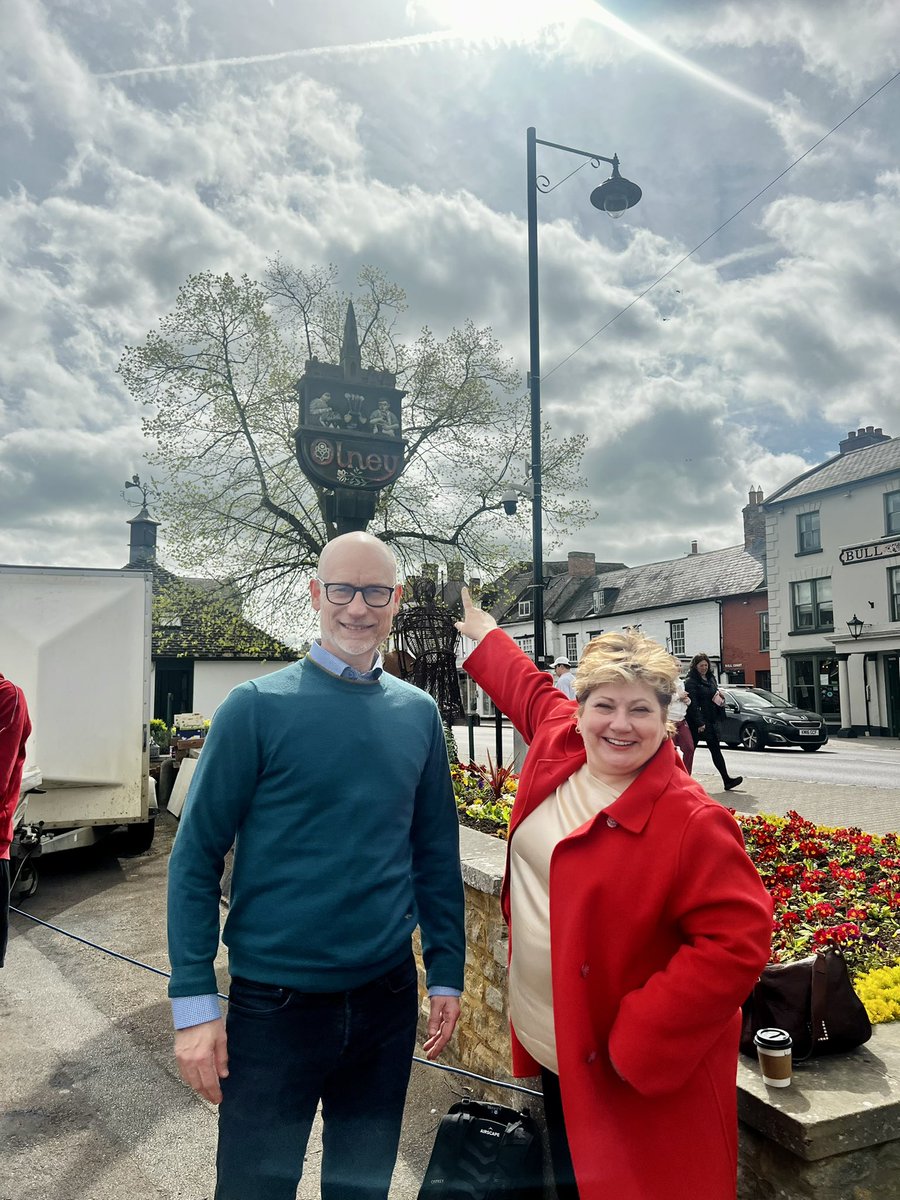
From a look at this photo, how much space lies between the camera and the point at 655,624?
134ft

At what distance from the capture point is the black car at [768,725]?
19.7 m

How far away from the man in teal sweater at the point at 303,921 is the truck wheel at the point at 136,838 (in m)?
7.93

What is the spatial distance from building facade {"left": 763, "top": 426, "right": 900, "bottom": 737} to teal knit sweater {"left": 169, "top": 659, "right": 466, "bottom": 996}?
27782 millimetres

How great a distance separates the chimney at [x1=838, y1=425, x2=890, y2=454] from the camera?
31.5 meters

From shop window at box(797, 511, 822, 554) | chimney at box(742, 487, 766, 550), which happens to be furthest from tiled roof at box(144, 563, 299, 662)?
chimney at box(742, 487, 766, 550)

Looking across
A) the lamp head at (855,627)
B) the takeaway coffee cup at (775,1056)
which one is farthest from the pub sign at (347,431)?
the lamp head at (855,627)

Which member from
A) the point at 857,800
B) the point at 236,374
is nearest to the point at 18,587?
the point at 857,800

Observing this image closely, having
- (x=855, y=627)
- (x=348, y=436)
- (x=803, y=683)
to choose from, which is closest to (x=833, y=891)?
(x=348, y=436)

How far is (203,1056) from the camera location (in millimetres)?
1880

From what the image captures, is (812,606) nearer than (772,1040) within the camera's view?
No

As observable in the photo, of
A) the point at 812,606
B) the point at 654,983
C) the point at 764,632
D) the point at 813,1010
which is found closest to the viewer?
the point at 654,983

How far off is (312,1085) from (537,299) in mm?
11066

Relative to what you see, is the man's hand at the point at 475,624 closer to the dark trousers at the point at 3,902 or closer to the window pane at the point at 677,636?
the dark trousers at the point at 3,902

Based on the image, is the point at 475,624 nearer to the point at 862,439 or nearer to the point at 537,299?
the point at 537,299
